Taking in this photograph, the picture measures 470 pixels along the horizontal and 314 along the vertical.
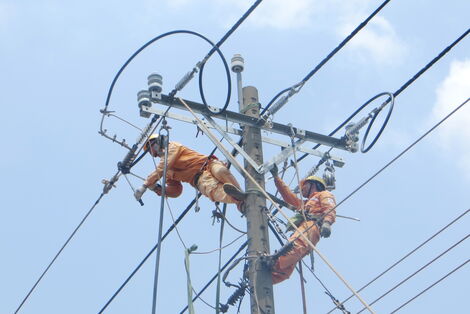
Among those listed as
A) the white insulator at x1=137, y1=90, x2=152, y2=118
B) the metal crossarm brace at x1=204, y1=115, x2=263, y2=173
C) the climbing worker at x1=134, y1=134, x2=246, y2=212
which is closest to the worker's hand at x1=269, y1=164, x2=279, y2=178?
the metal crossarm brace at x1=204, y1=115, x2=263, y2=173

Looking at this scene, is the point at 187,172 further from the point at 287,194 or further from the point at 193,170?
the point at 287,194

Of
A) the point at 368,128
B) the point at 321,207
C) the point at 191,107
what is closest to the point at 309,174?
the point at 321,207

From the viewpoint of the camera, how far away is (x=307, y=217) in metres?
11.9

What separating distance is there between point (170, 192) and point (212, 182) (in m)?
1.17

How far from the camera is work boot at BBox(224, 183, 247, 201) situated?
1091 cm

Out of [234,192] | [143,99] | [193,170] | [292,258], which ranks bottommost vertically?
[292,258]

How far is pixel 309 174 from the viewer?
41.7ft

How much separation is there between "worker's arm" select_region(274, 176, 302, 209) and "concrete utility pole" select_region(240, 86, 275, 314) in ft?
1.24

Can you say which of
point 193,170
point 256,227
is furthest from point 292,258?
point 193,170

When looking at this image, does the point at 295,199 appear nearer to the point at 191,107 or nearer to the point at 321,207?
the point at 321,207

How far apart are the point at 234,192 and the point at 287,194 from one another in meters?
0.91

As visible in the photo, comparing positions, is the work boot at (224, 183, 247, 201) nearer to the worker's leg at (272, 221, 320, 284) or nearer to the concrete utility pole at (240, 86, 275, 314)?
the concrete utility pole at (240, 86, 275, 314)

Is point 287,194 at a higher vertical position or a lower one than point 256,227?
higher

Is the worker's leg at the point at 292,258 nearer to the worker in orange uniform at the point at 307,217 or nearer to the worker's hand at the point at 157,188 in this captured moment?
the worker in orange uniform at the point at 307,217
